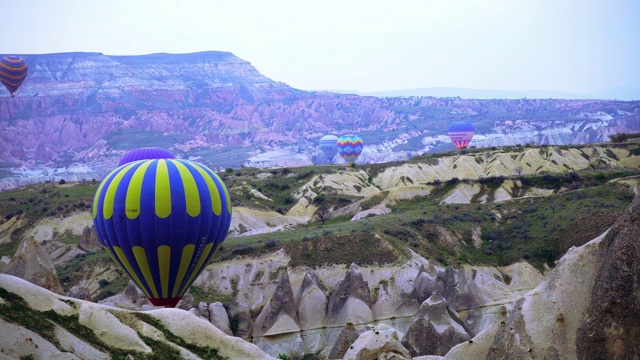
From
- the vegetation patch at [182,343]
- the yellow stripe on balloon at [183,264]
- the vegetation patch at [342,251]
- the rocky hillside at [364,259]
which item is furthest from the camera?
the vegetation patch at [342,251]

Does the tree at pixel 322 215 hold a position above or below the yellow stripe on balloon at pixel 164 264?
below

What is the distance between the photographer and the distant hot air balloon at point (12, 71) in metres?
181

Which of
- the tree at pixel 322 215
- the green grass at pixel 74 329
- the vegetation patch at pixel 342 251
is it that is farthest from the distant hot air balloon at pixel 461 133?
the green grass at pixel 74 329

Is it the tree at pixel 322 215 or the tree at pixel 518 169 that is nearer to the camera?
the tree at pixel 322 215

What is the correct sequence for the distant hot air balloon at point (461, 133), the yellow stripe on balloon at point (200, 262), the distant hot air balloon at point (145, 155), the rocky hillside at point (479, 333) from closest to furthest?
1. the rocky hillside at point (479, 333)
2. the yellow stripe on balloon at point (200, 262)
3. the distant hot air balloon at point (145, 155)
4. the distant hot air balloon at point (461, 133)

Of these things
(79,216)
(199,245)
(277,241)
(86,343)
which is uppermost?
(86,343)

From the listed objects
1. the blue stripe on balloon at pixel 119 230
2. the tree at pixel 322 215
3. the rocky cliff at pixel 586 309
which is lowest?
the tree at pixel 322 215

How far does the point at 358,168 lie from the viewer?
132 m

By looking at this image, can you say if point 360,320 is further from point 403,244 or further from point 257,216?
point 257,216

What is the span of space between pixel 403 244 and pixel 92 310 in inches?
1732

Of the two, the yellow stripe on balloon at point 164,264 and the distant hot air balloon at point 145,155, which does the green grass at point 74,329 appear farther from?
the distant hot air balloon at point 145,155

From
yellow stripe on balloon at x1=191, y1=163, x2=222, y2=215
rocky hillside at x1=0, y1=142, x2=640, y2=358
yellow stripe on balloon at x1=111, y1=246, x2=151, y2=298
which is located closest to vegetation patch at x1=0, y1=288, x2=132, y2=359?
rocky hillside at x1=0, y1=142, x2=640, y2=358

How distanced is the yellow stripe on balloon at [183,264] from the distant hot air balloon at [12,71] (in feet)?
489

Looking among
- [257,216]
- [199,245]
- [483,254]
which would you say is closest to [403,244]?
[483,254]
